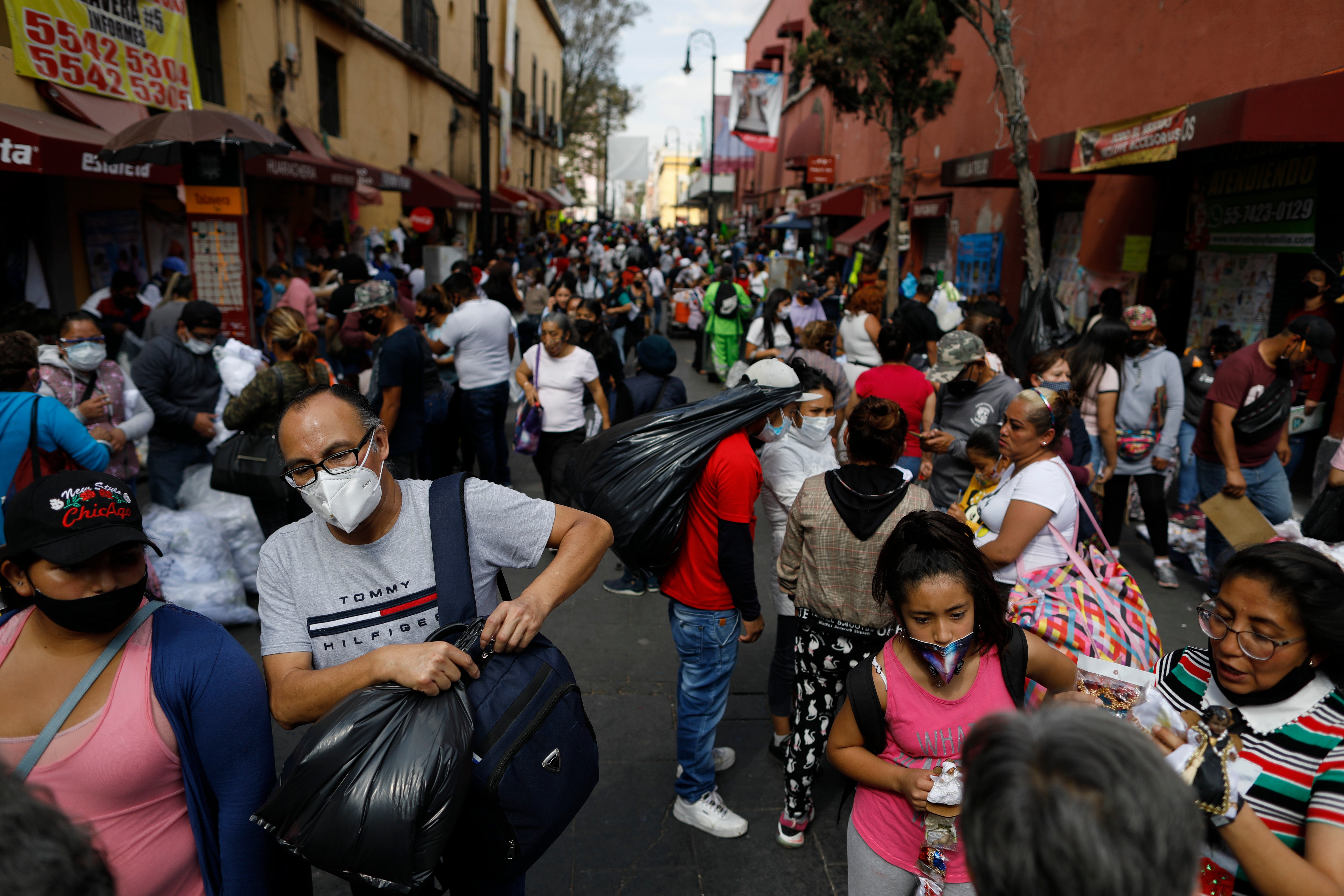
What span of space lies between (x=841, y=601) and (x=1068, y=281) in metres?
10.8

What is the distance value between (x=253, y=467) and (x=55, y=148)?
487 centimetres

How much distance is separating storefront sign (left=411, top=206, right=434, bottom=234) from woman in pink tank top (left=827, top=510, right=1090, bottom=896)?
723 inches

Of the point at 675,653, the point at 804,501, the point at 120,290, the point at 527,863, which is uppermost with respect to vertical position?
the point at 120,290

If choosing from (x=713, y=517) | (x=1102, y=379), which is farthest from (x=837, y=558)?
(x=1102, y=379)

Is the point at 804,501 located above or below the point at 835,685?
above

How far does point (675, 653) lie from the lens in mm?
4992

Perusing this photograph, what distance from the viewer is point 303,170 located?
39.0 feet

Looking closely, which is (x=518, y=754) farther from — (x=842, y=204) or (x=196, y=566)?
(x=842, y=204)

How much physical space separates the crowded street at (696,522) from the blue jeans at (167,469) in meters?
0.04

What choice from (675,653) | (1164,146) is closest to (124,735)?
(675,653)

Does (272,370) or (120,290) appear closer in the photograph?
(272,370)

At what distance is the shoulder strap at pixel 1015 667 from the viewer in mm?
2211

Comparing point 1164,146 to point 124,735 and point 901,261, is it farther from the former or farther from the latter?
point 901,261

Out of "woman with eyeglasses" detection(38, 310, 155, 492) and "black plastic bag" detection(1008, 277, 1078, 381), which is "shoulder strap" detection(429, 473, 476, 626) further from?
"black plastic bag" detection(1008, 277, 1078, 381)
